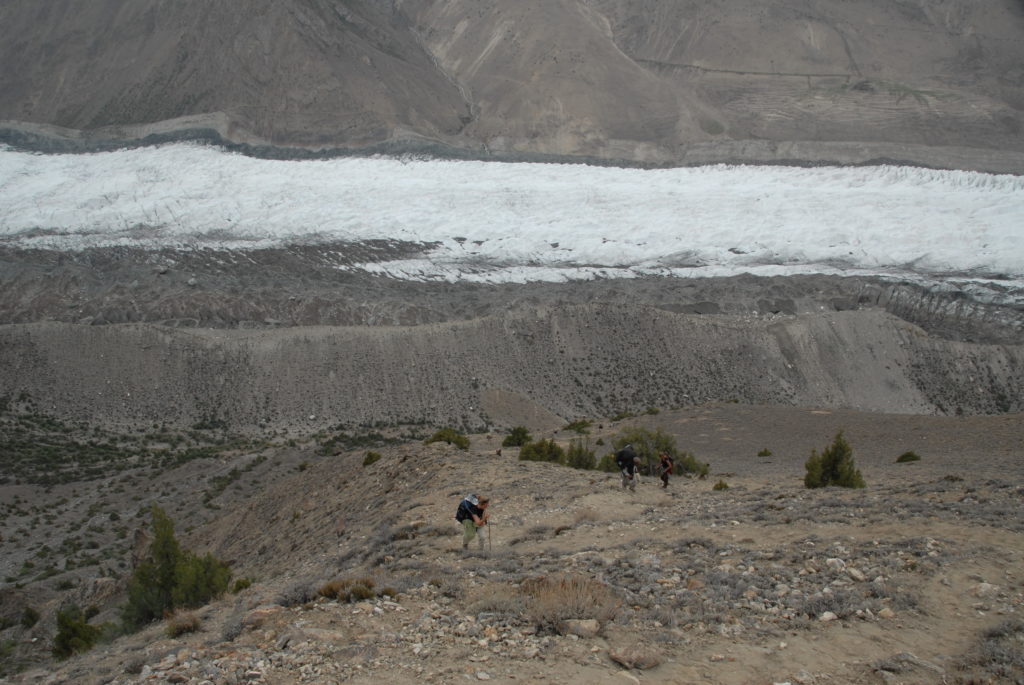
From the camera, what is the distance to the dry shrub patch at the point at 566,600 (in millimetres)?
11672

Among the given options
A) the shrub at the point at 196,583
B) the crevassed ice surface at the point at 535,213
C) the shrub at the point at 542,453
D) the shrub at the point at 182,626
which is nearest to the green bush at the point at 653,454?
the shrub at the point at 542,453

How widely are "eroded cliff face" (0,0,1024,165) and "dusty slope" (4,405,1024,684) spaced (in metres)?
86.3

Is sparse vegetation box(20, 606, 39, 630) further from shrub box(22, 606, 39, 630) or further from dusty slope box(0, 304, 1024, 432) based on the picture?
dusty slope box(0, 304, 1024, 432)

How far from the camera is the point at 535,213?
90750mm

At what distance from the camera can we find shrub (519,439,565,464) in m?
27.3

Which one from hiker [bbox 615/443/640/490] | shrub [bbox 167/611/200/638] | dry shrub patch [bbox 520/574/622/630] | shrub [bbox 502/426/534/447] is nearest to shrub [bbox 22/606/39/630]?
shrub [bbox 167/611/200/638]

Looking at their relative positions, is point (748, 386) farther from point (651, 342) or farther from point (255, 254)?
point (255, 254)

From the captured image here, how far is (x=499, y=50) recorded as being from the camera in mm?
118688

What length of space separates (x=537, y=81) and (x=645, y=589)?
103 meters

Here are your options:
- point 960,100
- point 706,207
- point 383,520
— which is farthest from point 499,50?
point 383,520

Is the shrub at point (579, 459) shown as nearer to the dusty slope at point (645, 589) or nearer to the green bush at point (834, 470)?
the dusty slope at point (645, 589)

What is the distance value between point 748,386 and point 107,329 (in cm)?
3915

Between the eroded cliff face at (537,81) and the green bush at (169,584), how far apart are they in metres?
87.9

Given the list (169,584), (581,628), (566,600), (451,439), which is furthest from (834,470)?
(169,584)
